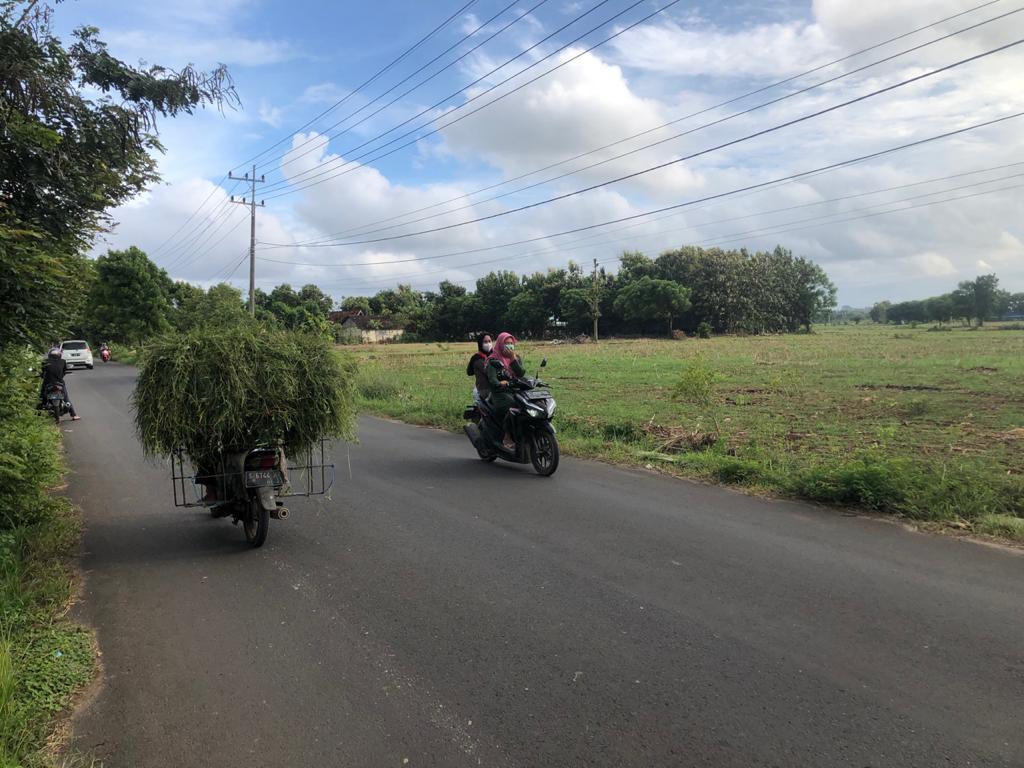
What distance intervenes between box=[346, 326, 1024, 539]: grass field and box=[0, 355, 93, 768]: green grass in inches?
112

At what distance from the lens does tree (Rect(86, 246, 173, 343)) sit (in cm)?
4328

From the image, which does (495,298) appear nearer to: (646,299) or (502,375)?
(646,299)

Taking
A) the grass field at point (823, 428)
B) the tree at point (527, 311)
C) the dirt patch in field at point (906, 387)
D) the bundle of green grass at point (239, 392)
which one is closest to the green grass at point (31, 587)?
the bundle of green grass at point (239, 392)

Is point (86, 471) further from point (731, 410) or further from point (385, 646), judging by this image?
point (731, 410)

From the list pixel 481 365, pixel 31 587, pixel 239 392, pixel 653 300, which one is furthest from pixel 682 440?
pixel 653 300

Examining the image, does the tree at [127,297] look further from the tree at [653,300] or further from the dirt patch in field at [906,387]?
the tree at [653,300]

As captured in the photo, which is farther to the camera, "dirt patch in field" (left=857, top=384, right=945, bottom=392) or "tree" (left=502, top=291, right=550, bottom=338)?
"tree" (left=502, top=291, right=550, bottom=338)

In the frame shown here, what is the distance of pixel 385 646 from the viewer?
369 cm

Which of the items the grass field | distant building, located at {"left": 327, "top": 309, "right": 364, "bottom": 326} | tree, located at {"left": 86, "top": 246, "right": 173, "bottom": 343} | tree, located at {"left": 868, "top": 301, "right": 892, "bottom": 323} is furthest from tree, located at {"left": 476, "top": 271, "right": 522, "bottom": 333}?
tree, located at {"left": 868, "top": 301, "right": 892, "bottom": 323}

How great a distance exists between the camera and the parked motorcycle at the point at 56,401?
45.0 ft

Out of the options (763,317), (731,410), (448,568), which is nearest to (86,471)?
(448,568)

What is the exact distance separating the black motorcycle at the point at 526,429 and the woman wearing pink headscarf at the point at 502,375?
3.1 inches

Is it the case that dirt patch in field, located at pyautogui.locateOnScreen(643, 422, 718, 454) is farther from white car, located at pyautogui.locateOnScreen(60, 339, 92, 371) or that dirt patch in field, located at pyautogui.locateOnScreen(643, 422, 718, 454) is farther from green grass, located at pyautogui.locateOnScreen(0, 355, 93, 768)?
white car, located at pyautogui.locateOnScreen(60, 339, 92, 371)

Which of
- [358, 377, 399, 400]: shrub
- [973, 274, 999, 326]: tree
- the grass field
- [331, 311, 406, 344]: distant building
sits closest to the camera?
the grass field
